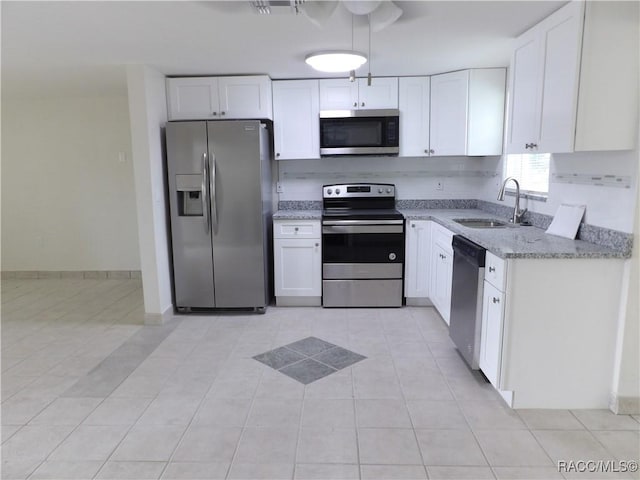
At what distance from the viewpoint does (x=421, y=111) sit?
4.20 metres

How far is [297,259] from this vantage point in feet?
13.8

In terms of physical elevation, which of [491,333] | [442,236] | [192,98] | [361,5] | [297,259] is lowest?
[491,333]

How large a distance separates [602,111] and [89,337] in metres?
3.96

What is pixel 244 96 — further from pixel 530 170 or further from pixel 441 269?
pixel 530 170

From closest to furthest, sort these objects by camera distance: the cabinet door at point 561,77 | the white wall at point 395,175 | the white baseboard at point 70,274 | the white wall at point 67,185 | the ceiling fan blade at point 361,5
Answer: the ceiling fan blade at point 361,5
the cabinet door at point 561,77
the white wall at point 395,175
the white wall at point 67,185
the white baseboard at point 70,274

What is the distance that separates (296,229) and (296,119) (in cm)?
108

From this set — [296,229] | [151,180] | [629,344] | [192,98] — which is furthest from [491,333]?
[192,98]

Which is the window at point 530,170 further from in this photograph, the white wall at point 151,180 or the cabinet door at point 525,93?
the white wall at point 151,180

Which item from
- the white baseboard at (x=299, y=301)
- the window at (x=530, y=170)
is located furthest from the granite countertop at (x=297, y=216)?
the window at (x=530, y=170)

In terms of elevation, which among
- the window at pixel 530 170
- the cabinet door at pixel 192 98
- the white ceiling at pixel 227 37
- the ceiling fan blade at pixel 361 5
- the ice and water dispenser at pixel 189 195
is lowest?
the ice and water dispenser at pixel 189 195

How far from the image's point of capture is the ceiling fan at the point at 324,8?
2.17 m

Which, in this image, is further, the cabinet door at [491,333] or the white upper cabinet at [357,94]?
the white upper cabinet at [357,94]

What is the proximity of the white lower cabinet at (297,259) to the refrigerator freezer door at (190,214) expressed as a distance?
65 cm

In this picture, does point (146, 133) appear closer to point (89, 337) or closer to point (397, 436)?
point (89, 337)
